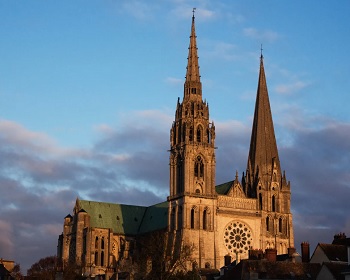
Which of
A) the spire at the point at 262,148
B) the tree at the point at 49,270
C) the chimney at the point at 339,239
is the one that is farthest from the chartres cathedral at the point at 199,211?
the chimney at the point at 339,239

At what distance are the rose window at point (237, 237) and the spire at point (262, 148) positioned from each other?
377 inches

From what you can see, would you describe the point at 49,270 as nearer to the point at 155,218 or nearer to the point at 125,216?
the point at 155,218

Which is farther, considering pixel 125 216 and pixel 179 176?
pixel 125 216

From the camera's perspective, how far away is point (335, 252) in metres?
73.0

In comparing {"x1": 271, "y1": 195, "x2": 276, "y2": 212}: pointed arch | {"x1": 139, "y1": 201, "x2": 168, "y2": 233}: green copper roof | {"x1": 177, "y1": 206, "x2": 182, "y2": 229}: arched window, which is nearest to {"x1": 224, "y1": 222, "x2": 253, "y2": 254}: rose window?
{"x1": 177, "y1": 206, "x2": 182, "y2": 229}: arched window

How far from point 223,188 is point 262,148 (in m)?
10.1

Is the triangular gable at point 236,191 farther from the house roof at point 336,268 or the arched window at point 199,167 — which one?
the house roof at point 336,268

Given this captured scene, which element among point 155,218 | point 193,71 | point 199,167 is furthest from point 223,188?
point 193,71

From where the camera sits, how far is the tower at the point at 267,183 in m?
132

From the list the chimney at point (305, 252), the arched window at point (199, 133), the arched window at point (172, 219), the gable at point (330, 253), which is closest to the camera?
the gable at point (330, 253)

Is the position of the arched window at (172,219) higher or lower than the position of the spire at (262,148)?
lower

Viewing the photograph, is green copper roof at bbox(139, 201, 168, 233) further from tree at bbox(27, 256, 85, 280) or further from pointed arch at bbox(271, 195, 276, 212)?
pointed arch at bbox(271, 195, 276, 212)

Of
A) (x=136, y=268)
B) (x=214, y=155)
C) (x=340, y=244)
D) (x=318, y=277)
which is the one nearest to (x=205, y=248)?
(x=214, y=155)

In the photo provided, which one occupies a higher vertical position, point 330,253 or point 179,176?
point 179,176
